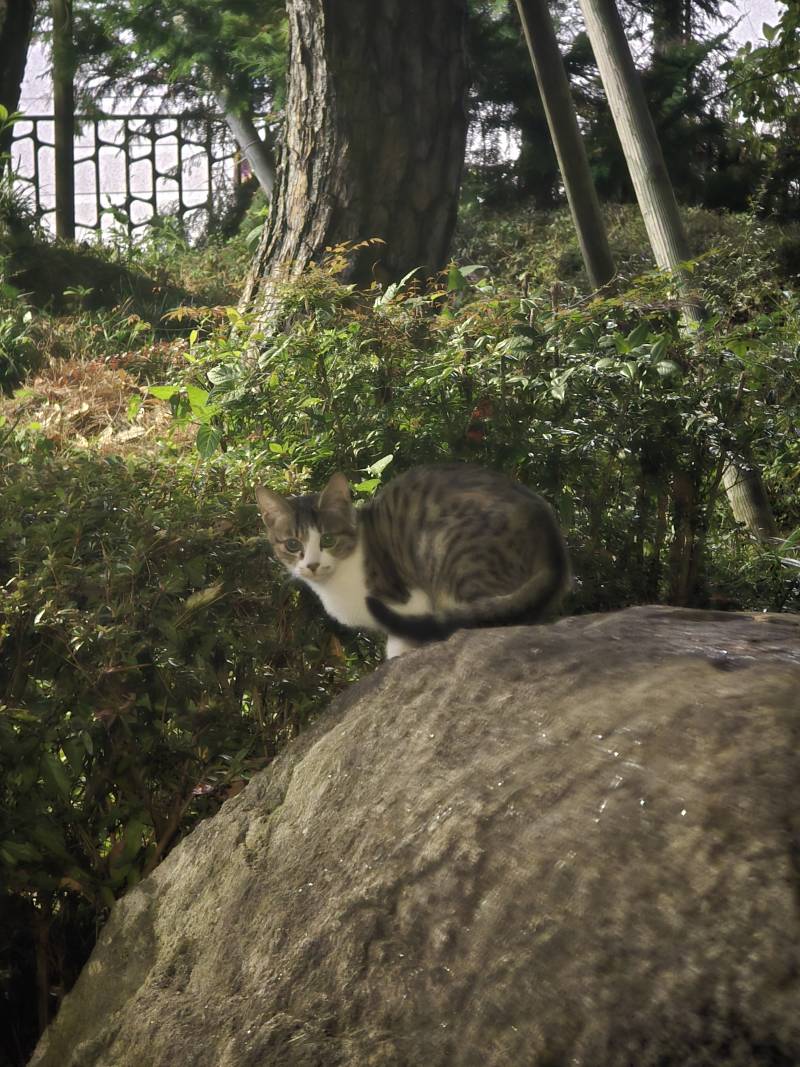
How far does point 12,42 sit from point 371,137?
4.47 metres

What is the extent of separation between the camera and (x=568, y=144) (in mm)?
5398

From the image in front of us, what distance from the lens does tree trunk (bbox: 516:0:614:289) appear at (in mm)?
5344

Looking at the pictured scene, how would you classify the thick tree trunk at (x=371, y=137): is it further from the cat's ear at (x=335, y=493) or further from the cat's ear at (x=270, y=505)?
the cat's ear at (x=270, y=505)

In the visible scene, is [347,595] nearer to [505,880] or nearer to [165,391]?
[165,391]

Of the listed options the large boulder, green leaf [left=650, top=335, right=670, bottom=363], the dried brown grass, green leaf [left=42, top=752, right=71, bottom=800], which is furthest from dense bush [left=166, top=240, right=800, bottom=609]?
the large boulder

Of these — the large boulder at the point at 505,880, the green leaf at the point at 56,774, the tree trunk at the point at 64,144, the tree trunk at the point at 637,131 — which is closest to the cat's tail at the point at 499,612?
the large boulder at the point at 505,880

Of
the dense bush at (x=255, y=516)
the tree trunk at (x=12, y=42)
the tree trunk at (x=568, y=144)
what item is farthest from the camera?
the tree trunk at (x=12, y=42)

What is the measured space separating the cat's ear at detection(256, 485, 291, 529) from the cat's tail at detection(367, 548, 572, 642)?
41cm

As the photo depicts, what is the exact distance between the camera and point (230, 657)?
2902 millimetres

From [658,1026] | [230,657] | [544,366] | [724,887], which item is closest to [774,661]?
[724,887]

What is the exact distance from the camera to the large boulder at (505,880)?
1.52 meters

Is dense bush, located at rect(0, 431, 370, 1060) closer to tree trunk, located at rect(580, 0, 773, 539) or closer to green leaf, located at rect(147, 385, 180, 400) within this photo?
green leaf, located at rect(147, 385, 180, 400)

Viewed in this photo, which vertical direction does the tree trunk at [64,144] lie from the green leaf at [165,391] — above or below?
above

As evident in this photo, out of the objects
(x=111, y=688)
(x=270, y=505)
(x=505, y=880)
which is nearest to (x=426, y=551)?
(x=270, y=505)
